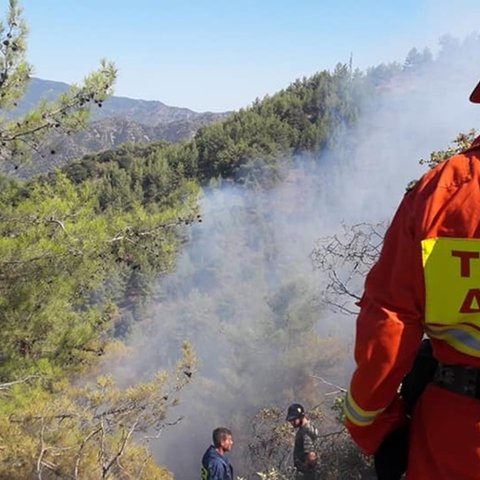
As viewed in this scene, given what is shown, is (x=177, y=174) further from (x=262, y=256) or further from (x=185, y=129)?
(x=185, y=129)

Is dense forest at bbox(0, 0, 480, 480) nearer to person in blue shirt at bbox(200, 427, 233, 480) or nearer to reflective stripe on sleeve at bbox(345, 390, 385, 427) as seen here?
person in blue shirt at bbox(200, 427, 233, 480)

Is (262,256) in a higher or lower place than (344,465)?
lower

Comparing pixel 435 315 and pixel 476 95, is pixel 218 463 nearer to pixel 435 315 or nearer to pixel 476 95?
pixel 435 315

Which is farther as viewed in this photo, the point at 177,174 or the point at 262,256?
the point at 177,174

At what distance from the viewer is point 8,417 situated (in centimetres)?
605

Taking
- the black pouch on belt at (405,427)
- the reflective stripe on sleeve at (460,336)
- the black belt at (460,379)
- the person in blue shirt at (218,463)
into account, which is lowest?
the person in blue shirt at (218,463)

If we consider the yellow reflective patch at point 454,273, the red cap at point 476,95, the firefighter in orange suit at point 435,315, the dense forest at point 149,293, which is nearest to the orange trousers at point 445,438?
the firefighter in orange suit at point 435,315

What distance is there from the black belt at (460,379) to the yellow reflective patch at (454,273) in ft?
0.35

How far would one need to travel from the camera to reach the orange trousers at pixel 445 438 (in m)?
1.08

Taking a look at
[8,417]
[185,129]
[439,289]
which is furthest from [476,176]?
[185,129]

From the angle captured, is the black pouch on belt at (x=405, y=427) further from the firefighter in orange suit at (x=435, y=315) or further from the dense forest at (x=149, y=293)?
the dense forest at (x=149, y=293)

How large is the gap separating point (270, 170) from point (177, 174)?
31.3 feet

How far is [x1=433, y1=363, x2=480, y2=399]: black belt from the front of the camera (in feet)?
3.62

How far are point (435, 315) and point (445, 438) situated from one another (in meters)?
0.23
